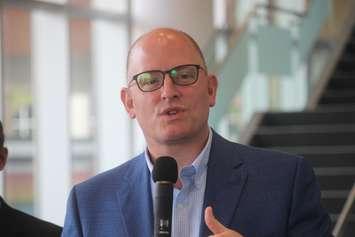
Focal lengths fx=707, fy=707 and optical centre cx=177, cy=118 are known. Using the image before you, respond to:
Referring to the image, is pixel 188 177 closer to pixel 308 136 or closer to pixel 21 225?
pixel 21 225

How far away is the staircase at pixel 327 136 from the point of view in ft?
17.4

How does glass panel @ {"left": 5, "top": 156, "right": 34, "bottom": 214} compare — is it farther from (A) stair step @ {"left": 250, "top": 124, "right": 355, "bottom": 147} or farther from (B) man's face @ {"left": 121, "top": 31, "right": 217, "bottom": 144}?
(B) man's face @ {"left": 121, "top": 31, "right": 217, "bottom": 144}

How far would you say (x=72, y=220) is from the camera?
6.17 ft

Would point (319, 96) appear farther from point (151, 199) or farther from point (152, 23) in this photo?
point (151, 199)

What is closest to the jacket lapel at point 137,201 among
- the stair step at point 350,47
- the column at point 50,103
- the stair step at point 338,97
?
the column at point 50,103

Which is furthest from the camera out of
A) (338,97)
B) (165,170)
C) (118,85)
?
(338,97)

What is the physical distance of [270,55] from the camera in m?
6.24

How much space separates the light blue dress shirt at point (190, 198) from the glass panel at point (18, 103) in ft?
11.7

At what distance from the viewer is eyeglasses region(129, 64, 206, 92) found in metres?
1.72

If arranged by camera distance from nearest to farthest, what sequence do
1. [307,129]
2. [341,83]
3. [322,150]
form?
[322,150] → [307,129] → [341,83]

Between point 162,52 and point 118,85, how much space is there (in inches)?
193

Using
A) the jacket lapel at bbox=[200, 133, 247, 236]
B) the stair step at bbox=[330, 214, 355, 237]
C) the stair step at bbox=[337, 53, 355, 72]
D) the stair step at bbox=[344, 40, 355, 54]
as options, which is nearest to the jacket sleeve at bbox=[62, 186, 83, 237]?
the jacket lapel at bbox=[200, 133, 247, 236]

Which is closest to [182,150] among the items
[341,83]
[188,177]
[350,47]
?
[188,177]

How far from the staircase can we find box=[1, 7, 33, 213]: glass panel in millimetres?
1902
